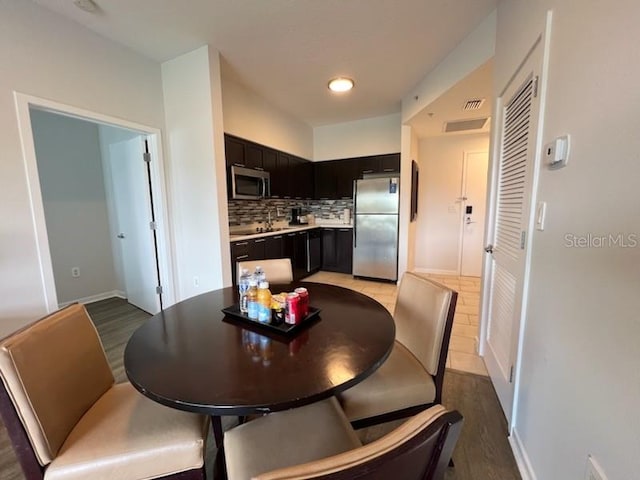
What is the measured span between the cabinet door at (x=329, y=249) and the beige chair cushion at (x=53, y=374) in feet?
12.7

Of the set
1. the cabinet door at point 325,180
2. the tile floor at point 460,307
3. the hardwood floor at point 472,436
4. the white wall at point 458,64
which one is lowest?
the hardwood floor at point 472,436

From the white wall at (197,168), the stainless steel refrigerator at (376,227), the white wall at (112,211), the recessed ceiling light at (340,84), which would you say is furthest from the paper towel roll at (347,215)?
the white wall at (112,211)

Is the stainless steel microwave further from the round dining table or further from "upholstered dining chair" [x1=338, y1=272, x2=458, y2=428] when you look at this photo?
"upholstered dining chair" [x1=338, y1=272, x2=458, y2=428]

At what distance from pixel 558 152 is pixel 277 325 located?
129 cm

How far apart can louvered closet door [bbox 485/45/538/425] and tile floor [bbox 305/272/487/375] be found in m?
0.18

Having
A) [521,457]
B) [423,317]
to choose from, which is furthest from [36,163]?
[521,457]

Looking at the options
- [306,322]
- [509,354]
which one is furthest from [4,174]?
[509,354]

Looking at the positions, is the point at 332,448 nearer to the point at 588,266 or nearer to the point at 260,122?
the point at 588,266

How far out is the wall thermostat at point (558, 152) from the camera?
3.25 ft

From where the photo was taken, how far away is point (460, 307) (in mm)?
3275

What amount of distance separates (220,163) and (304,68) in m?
1.38

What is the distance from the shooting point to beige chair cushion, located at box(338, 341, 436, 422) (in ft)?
3.72

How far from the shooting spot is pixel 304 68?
2.90 m

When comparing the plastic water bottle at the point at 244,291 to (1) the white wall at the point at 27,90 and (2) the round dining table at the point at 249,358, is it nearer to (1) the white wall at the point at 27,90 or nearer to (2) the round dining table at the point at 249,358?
(2) the round dining table at the point at 249,358
